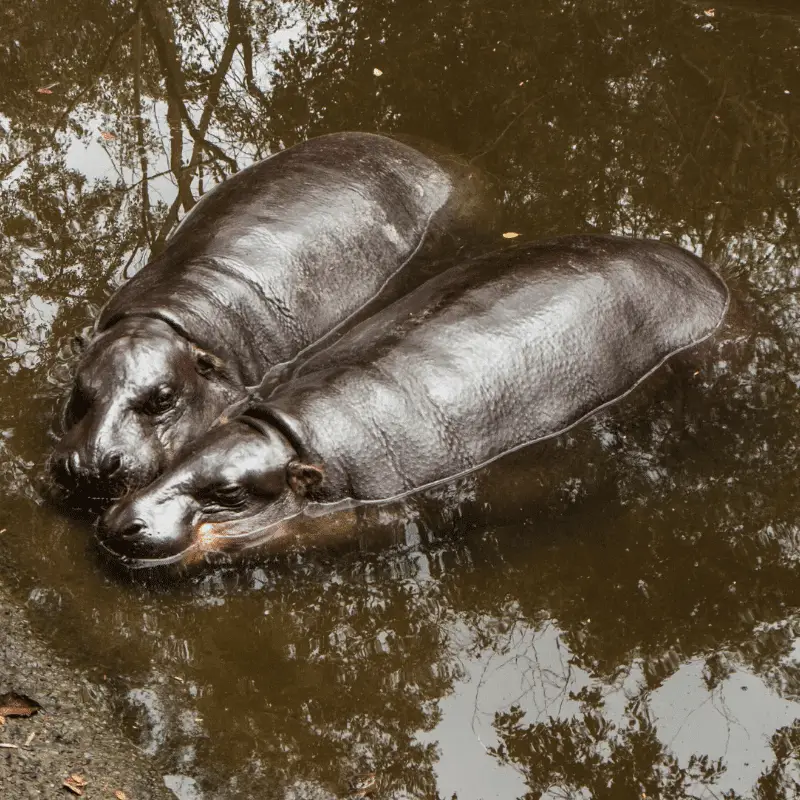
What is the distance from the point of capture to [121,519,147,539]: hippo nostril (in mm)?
5668

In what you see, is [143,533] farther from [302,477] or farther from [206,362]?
[206,362]

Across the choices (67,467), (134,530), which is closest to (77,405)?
(67,467)

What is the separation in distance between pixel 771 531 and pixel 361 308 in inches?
135

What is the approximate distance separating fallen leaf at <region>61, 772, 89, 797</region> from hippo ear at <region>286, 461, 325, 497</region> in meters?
2.23

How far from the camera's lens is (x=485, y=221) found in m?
8.84

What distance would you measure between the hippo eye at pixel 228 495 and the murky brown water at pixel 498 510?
0.38 metres

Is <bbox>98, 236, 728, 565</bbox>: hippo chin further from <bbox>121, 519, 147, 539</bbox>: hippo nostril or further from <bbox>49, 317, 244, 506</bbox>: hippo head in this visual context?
<bbox>49, 317, 244, 506</bbox>: hippo head

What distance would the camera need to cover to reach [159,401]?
21.0 feet

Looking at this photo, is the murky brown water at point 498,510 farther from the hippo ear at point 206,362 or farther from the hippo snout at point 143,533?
the hippo ear at point 206,362

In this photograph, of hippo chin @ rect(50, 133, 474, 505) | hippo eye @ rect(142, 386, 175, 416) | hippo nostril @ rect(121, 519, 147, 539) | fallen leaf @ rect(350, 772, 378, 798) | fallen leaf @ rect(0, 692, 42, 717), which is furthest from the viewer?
hippo eye @ rect(142, 386, 175, 416)

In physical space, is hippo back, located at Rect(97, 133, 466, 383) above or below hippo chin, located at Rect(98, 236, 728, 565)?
above

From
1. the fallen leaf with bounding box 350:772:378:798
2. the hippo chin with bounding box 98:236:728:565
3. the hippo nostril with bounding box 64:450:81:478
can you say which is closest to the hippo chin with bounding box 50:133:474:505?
the hippo nostril with bounding box 64:450:81:478

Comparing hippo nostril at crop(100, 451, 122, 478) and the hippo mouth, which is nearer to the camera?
the hippo mouth

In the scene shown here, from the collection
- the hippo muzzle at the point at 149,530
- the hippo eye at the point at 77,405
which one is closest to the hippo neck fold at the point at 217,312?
the hippo eye at the point at 77,405
